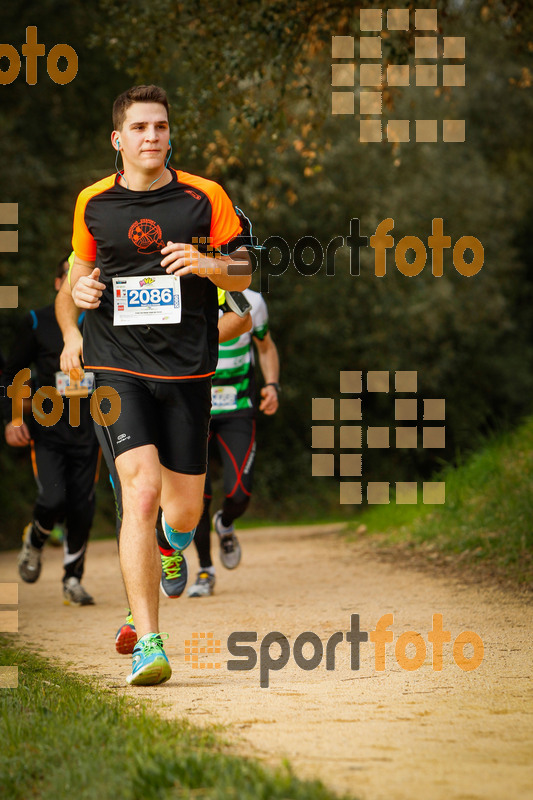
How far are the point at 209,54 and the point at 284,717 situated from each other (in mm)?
6353

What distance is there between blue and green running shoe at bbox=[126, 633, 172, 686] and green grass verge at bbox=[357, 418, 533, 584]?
4.01m

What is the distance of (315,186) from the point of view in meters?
20.8

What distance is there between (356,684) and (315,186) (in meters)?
17.3

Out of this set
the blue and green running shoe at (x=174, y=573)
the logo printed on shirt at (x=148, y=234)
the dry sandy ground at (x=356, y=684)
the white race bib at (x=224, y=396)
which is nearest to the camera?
the dry sandy ground at (x=356, y=684)

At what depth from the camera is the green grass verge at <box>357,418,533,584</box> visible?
28.5ft

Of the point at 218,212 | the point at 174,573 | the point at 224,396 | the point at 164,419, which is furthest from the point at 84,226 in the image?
the point at 224,396

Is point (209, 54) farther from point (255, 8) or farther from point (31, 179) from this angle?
point (31, 179)

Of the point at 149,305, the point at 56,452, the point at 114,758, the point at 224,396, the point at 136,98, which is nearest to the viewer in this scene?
the point at 114,758

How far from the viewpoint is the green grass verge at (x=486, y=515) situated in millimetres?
8688

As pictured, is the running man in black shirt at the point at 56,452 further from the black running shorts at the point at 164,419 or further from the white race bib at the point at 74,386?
the black running shorts at the point at 164,419

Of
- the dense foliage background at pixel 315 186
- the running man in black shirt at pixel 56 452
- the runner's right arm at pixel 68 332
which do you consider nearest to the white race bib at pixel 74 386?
the running man in black shirt at pixel 56 452

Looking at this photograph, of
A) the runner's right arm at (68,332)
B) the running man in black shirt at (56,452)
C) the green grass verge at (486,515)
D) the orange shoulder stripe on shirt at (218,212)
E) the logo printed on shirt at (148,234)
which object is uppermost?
the orange shoulder stripe on shirt at (218,212)

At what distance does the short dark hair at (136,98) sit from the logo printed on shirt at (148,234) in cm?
49

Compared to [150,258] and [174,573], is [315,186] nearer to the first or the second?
[174,573]
